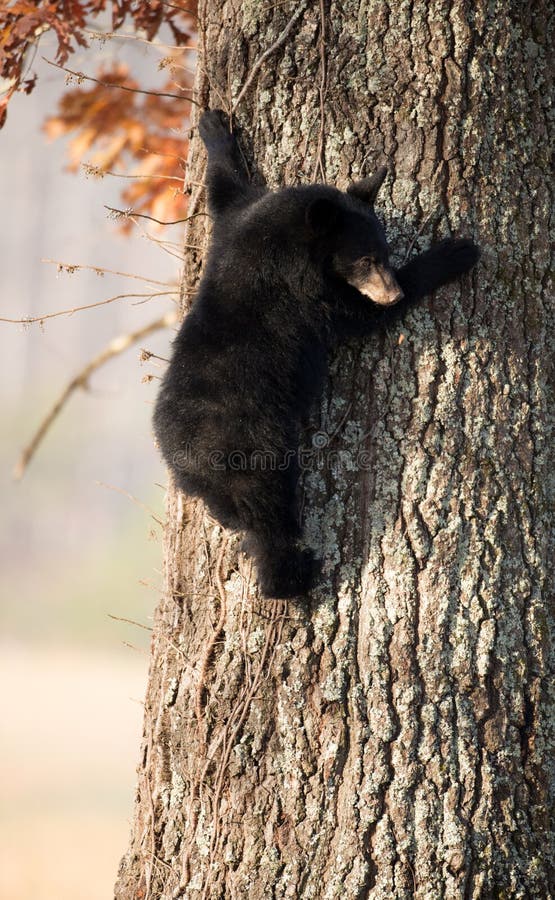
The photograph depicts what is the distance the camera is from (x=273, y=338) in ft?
10.3

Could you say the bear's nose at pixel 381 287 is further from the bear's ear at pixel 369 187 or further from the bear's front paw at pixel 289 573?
the bear's front paw at pixel 289 573

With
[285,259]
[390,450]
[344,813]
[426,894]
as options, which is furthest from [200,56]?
[426,894]

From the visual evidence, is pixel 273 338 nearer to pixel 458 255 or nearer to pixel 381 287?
pixel 381 287

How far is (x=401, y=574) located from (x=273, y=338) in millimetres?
971

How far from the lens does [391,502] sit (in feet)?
9.68

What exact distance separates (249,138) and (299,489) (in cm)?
141

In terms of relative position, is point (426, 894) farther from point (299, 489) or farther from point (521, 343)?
point (521, 343)

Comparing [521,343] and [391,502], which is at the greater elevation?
[521,343]

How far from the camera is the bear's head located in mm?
3031

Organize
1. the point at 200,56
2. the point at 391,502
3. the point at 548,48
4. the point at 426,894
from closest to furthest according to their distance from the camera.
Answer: the point at 426,894 < the point at 391,502 < the point at 548,48 < the point at 200,56

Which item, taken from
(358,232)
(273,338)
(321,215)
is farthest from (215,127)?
(273,338)

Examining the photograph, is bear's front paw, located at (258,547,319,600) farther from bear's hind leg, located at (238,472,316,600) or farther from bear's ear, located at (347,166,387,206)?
bear's ear, located at (347,166,387,206)

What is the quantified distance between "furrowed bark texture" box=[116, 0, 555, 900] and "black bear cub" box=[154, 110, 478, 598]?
10cm

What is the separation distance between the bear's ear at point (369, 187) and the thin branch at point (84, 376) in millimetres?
4126
